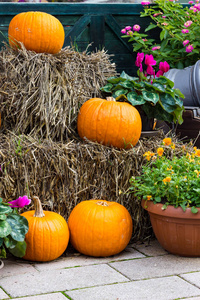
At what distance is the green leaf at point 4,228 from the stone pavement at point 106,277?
10.4 inches

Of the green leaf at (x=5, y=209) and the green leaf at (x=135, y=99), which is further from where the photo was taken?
the green leaf at (x=135, y=99)

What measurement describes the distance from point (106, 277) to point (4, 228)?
0.66m

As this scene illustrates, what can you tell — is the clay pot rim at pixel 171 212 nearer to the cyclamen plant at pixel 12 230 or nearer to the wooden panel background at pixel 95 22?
the cyclamen plant at pixel 12 230

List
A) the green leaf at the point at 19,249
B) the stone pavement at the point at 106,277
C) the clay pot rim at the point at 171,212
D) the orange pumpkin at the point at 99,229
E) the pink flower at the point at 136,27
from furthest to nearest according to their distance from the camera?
the pink flower at the point at 136,27
the orange pumpkin at the point at 99,229
the clay pot rim at the point at 171,212
the green leaf at the point at 19,249
the stone pavement at the point at 106,277

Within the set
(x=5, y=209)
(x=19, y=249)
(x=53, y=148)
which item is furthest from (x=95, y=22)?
(x=19, y=249)

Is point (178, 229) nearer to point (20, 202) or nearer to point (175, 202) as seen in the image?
point (175, 202)

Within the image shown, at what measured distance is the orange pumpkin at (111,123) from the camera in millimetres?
3160

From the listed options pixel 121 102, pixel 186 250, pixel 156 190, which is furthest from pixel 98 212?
pixel 121 102

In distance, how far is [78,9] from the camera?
4660 mm

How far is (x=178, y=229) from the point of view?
284 centimetres

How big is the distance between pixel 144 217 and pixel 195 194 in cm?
58

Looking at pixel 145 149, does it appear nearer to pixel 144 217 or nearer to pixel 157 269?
pixel 144 217

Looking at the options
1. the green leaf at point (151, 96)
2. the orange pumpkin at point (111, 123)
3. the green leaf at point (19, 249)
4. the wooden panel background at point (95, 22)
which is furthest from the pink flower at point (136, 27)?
the green leaf at point (19, 249)

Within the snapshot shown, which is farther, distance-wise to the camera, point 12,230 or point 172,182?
point 172,182
